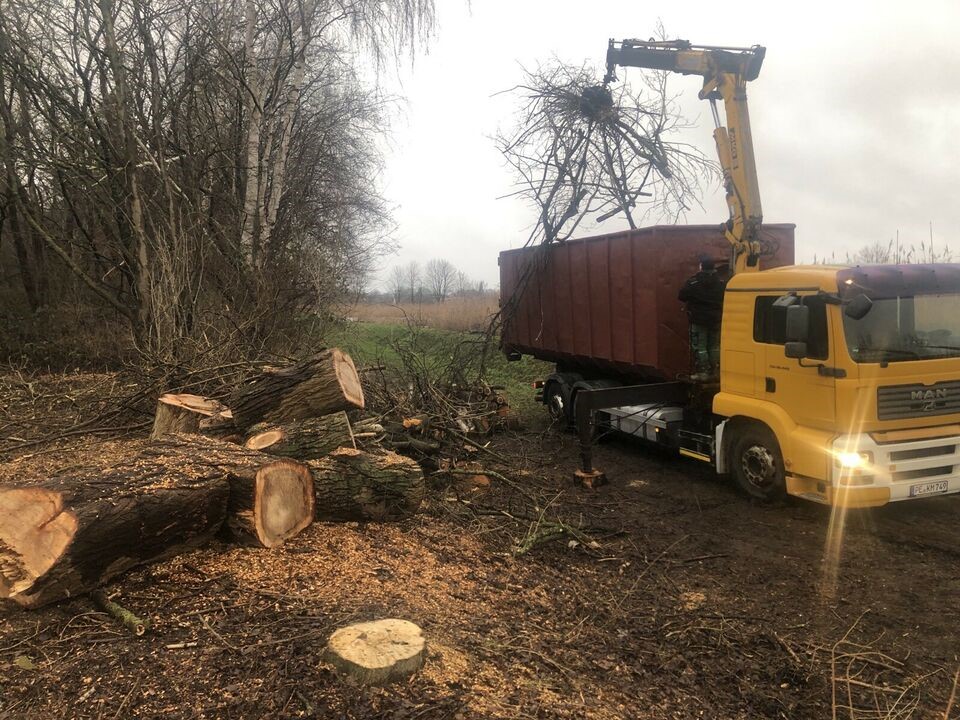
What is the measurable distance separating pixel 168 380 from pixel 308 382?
2.38m

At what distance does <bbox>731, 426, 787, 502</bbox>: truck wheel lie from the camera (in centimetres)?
609

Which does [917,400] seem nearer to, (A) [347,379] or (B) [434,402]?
(A) [347,379]

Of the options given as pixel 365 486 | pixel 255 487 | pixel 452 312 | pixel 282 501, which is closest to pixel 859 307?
pixel 365 486

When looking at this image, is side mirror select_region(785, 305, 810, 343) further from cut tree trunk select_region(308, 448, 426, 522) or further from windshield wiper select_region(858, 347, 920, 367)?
cut tree trunk select_region(308, 448, 426, 522)

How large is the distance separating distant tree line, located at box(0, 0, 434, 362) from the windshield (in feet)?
22.5

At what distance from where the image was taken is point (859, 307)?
527 cm

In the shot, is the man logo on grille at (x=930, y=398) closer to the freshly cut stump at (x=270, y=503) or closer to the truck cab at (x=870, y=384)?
the truck cab at (x=870, y=384)

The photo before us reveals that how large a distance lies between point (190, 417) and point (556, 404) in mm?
5863

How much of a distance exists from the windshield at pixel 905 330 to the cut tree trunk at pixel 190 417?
216 inches

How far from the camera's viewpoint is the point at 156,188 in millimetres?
9789

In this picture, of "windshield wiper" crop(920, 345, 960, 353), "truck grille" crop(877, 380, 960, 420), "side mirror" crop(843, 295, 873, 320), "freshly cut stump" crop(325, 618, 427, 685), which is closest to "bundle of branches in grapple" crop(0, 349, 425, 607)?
"freshly cut stump" crop(325, 618, 427, 685)

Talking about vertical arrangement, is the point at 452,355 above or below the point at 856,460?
above

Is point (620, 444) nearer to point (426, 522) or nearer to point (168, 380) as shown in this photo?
point (426, 522)

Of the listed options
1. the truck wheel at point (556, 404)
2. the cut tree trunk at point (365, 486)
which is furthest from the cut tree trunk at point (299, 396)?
the truck wheel at point (556, 404)
